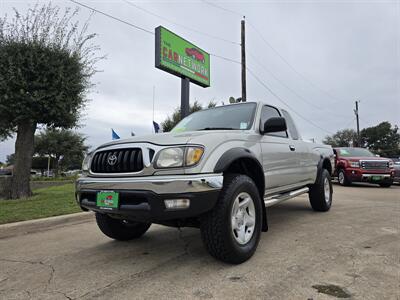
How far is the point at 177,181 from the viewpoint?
2676 mm

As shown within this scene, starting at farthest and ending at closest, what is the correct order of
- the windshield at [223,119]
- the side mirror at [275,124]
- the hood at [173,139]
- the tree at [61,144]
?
the tree at [61,144]
the windshield at [223,119]
the side mirror at [275,124]
the hood at [173,139]

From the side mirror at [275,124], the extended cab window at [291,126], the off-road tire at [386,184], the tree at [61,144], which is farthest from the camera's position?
the tree at [61,144]

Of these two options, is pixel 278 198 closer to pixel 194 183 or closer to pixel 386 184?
pixel 194 183

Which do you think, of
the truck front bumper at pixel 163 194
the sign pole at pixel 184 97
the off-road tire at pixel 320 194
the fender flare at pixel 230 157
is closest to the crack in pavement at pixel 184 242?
the truck front bumper at pixel 163 194

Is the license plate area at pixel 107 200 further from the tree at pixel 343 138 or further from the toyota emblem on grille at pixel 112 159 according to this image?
the tree at pixel 343 138

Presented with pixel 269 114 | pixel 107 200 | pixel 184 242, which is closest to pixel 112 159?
pixel 107 200

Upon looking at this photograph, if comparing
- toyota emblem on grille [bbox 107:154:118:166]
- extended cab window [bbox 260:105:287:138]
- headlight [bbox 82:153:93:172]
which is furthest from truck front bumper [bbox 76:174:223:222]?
extended cab window [bbox 260:105:287:138]

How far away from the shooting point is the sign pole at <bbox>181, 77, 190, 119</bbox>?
13.0m

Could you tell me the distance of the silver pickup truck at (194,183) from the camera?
2.69 m

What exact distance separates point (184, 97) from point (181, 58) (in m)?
1.83

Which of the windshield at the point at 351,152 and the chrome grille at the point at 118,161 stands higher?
the windshield at the point at 351,152

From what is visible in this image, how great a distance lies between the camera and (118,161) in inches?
121

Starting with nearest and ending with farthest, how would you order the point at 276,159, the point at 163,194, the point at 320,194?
1. the point at 163,194
2. the point at 276,159
3. the point at 320,194

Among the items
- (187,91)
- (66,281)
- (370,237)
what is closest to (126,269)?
(66,281)
